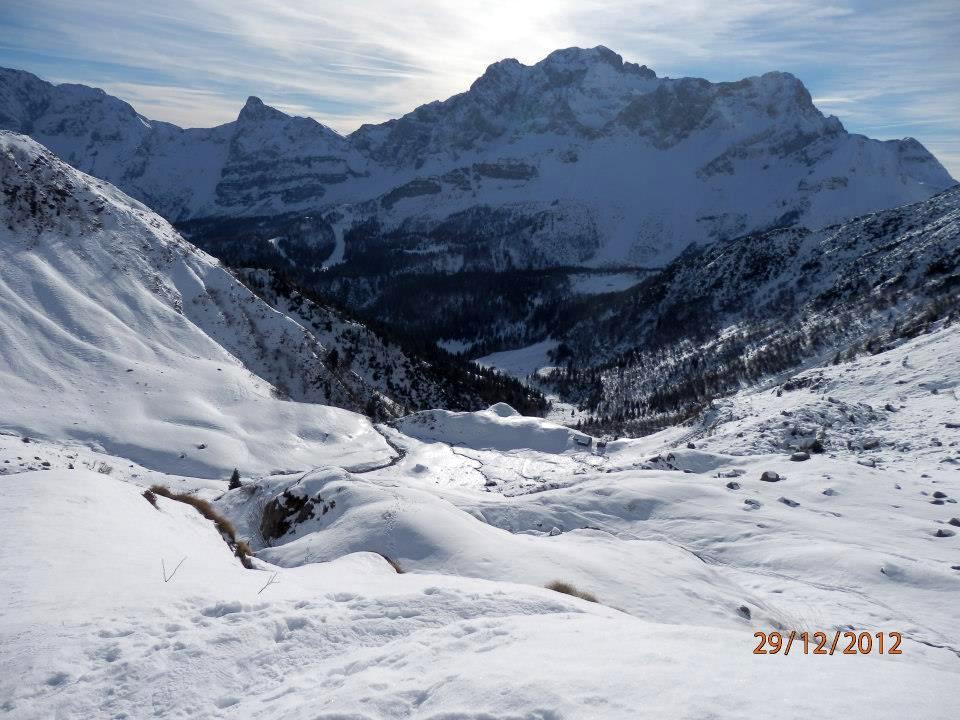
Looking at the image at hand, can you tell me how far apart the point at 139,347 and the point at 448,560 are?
47518 millimetres

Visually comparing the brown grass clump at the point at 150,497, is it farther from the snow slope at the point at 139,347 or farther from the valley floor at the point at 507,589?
the snow slope at the point at 139,347

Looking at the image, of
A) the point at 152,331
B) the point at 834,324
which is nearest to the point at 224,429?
the point at 152,331

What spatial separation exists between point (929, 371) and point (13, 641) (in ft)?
177

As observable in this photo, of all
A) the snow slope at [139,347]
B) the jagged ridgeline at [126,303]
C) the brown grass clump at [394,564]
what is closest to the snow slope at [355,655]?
the brown grass clump at [394,564]

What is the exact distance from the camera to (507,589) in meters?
13.1

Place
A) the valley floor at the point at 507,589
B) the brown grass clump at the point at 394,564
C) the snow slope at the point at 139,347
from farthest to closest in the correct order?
the snow slope at the point at 139,347 → the brown grass clump at the point at 394,564 → the valley floor at the point at 507,589

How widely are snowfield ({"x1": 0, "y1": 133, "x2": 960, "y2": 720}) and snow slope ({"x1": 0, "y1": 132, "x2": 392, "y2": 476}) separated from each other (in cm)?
35

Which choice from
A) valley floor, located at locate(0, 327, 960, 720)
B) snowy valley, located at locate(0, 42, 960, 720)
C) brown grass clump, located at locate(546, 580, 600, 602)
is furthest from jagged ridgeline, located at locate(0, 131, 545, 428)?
brown grass clump, located at locate(546, 580, 600, 602)

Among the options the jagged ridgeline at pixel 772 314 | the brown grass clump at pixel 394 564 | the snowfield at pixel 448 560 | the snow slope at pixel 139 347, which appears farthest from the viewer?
the jagged ridgeline at pixel 772 314

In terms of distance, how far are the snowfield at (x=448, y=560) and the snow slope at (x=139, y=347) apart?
35cm

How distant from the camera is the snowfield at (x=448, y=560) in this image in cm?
809

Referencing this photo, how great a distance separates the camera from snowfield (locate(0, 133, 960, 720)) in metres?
8.09
